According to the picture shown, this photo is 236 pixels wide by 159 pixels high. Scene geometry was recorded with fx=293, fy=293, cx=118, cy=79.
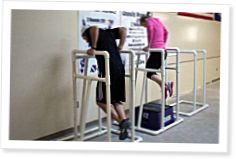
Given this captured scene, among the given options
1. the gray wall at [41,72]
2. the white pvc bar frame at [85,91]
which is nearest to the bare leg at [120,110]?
the white pvc bar frame at [85,91]

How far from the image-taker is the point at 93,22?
7.02 feet

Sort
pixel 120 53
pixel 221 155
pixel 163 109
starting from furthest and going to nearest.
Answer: pixel 163 109 < pixel 120 53 < pixel 221 155

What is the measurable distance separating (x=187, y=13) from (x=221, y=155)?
0.90 m

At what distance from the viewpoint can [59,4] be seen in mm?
1739

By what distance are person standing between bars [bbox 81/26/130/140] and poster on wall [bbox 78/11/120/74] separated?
38mm

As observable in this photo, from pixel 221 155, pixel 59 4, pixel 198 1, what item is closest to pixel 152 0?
pixel 198 1

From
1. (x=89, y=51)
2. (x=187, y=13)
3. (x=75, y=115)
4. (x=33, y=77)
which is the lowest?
(x=75, y=115)

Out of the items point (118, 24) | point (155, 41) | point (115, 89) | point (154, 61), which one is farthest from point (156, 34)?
point (115, 89)

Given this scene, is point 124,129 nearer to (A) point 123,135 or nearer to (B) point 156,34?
(A) point 123,135

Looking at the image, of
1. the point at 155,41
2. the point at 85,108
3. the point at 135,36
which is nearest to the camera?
the point at 85,108

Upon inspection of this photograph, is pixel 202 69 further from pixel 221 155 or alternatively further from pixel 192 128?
pixel 221 155

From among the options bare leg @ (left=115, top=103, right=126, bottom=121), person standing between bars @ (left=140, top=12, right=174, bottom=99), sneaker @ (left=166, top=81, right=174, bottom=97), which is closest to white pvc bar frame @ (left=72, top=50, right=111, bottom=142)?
bare leg @ (left=115, top=103, right=126, bottom=121)

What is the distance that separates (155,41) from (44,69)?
98 cm

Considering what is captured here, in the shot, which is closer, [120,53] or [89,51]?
[89,51]
